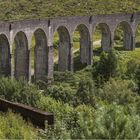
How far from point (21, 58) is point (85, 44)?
11741mm

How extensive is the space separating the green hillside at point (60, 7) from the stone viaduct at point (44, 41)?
24989 mm

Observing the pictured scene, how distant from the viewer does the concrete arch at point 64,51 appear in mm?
60812

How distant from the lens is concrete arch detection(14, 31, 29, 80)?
54812mm

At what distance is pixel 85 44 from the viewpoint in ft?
211

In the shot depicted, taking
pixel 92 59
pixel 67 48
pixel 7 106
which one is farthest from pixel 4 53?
pixel 7 106

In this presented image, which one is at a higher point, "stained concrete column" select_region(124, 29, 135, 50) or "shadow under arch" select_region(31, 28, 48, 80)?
"stained concrete column" select_region(124, 29, 135, 50)

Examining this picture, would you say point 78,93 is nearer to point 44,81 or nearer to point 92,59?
point 44,81

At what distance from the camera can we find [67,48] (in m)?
61.4

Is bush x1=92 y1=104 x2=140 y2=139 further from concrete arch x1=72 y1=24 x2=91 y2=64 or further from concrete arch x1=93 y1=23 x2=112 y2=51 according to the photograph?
concrete arch x1=93 y1=23 x2=112 y2=51

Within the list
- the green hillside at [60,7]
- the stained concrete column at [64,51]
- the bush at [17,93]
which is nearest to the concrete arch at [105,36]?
the stained concrete column at [64,51]

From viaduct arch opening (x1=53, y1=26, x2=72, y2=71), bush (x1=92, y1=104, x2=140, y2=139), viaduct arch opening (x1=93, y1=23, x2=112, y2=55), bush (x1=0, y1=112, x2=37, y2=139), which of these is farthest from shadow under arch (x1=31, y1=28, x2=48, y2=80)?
bush (x1=92, y1=104, x2=140, y2=139)

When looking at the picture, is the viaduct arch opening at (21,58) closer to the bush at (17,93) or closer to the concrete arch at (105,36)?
the bush at (17,93)

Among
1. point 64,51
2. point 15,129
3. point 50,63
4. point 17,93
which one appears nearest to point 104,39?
point 64,51

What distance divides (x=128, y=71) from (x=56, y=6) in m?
42.2
